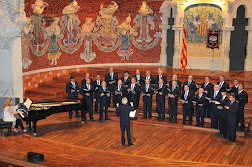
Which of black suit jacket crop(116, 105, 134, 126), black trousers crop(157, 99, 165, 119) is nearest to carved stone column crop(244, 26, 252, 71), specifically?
black trousers crop(157, 99, 165, 119)

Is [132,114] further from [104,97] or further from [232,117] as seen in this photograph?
[232,117]

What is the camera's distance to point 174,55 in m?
17.9

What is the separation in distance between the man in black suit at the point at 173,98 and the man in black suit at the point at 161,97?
0.24 metres

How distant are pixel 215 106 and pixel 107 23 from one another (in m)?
8.32

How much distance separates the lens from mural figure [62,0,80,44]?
16.5 meters

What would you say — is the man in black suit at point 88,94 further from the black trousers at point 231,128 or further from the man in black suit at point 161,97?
the black trousers at point 231,128

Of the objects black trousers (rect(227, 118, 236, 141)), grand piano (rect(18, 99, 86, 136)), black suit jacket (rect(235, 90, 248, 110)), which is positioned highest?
black suit jacket (rect(235, 90, 248, 110))

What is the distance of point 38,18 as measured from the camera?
15.5m

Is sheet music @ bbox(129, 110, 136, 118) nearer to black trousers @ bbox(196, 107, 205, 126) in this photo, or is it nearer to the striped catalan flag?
black trousers @ bbox(196, 107, 205, 126)

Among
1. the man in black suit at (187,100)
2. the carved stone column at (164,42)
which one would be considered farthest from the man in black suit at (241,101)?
the carved stone column at (164,42)

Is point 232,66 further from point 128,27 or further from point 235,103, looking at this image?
point 235,103

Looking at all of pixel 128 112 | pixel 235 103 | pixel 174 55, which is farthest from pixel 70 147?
pixel 174 55

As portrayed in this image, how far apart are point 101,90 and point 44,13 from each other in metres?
5.17

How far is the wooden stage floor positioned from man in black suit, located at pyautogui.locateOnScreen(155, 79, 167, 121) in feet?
1.14
